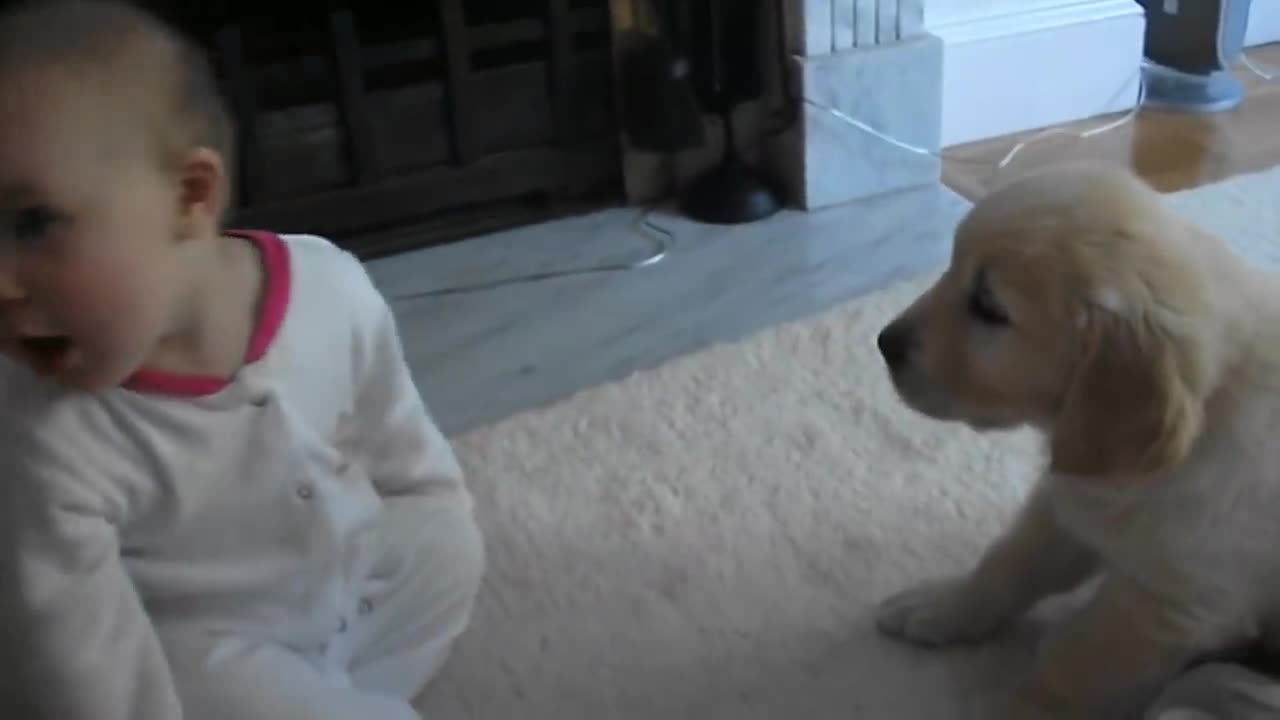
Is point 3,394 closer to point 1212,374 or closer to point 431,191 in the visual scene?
point 1212,374

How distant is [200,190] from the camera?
98 centimetres

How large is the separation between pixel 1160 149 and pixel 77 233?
6.38 ft

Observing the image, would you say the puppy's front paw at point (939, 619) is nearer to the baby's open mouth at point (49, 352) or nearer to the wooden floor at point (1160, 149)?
the baby's open mouth at point (49, 352)

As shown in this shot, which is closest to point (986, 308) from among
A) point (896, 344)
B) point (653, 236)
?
point (896, 344)

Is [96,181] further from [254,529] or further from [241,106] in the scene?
[241,106]

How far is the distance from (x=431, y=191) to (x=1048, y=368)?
1315mm

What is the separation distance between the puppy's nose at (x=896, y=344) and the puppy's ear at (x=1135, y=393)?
5.1 inches

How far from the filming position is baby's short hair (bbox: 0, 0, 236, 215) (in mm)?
900

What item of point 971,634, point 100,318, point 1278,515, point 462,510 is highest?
point 100,318

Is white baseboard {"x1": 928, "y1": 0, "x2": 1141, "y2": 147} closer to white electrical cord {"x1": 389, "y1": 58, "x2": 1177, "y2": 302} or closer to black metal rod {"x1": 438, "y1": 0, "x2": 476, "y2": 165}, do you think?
white electrical cord {"x1": 389, "y1": 58, "x2": 1177, "y2": 302}

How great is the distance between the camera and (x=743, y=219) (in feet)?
7.15

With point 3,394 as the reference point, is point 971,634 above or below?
below

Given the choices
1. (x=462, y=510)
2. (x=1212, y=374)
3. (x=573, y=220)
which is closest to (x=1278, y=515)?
(x=1212, y=374)

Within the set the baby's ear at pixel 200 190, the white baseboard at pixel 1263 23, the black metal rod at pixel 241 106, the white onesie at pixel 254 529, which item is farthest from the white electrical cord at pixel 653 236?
the baby's ear at pixel 200 190
